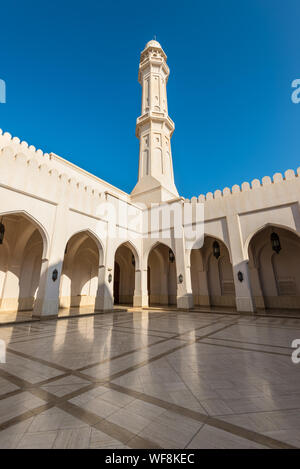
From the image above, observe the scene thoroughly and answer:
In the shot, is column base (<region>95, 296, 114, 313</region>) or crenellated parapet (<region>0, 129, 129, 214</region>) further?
column base (<region>95, 296, 114, 313</region>)

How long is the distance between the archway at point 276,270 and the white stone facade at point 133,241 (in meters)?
0.06

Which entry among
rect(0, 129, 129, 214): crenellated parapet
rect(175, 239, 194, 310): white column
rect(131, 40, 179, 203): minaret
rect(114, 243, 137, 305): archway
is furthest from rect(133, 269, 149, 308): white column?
rect(131, 40, 179, 203): minaret

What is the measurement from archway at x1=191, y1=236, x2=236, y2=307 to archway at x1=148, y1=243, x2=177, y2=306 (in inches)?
84.4

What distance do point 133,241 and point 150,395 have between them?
12686 mm

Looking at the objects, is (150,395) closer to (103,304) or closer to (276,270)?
(103,304)

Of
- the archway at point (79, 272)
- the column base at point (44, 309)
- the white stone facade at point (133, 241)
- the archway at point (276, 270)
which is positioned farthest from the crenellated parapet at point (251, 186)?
the column base at point (44, 309)

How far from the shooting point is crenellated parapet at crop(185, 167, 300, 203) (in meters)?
11.1

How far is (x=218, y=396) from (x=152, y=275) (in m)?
16.3

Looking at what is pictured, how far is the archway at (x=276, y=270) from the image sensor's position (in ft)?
43.0

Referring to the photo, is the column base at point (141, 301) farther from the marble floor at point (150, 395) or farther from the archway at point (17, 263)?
the marble floor at point (150, 395)

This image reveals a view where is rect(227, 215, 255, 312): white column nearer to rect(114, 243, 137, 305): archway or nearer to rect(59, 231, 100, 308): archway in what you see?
rect(59, 231, 100, 308): archway

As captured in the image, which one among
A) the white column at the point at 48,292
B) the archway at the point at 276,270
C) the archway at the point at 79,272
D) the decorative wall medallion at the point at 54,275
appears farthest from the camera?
the archway at the point at 79,272
